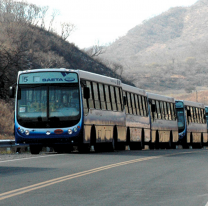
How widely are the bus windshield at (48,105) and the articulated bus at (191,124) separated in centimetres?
2169

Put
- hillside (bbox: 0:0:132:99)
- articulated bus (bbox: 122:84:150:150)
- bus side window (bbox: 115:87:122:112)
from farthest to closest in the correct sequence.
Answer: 1. hillside (bbox: 0:0:132:99)
2. articulated bus (bbox: 122:84:150:150)
3. bus side window (bbox: 115:87:122:112)

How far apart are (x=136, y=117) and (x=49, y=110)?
9.88m

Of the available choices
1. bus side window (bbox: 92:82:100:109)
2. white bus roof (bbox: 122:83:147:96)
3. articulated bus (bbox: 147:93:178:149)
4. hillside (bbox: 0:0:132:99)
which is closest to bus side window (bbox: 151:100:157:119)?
articulated bus (bbox: 147:93:178:149)

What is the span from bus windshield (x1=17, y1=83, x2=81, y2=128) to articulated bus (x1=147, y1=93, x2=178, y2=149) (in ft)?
43.4

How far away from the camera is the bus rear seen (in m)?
22.7

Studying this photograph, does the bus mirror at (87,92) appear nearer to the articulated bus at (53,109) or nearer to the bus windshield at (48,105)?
the articulated bus at (53,109)

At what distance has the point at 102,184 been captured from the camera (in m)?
12.0

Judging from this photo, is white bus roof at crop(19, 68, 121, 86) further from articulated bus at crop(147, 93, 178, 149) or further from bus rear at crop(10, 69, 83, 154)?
articulated bus at crop(147, 93, 178, 149)

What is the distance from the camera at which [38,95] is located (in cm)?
2306

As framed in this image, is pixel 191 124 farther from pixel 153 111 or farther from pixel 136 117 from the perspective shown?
pixel 136 117

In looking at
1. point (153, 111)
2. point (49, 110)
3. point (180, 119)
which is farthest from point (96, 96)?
point (180, 119)

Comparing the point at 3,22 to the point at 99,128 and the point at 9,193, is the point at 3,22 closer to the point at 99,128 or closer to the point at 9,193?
the point at 99,128

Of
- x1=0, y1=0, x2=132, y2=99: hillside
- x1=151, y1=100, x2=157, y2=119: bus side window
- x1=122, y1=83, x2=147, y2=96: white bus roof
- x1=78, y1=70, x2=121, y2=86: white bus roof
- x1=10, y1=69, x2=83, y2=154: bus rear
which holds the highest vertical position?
x1=0, y1=0, x2=132, y2=99: hillside

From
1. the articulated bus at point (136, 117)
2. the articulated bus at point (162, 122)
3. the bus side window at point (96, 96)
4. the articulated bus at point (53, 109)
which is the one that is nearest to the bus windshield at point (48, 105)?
the articulated bus at point (53, 109)
